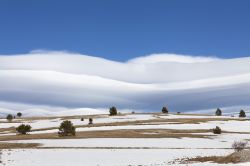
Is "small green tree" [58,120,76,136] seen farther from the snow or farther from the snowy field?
the snow

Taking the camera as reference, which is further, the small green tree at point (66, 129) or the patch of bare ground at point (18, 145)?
the small green tree at point (66, 129)

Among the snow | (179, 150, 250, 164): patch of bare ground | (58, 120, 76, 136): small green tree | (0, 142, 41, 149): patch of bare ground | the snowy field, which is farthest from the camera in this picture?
(58, 120, 76, 136): small green tree

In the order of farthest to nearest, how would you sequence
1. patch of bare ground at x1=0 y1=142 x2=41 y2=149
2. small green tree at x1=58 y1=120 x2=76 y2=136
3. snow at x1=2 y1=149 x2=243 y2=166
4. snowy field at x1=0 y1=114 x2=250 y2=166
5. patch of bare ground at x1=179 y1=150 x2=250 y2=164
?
small green tree at x1=58 y1=120 x2=76 y2=136
patch of bare ground at x1=0 y1=142 x2=41 y2=149
snowy field at x1=0 y1=114 x2=250 y2=166
snow at x1=2 y1=149 x2=243 y2=166
patch of bare ground at x1=179 y1=150 x2=250 y2=164

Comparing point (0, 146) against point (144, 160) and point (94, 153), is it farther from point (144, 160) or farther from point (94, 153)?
point (144, 160)

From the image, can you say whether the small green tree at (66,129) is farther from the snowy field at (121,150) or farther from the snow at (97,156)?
the snow at (97,156)

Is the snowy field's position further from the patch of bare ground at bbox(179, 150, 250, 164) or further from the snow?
the patch of bare ground at bbox(179, 150, 250, 164)

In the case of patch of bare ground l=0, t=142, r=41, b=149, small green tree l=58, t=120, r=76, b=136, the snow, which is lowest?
the snow

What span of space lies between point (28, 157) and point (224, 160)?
76.1 ft

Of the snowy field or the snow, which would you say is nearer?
the snow

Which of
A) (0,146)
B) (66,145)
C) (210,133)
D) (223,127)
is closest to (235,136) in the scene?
(210,133)


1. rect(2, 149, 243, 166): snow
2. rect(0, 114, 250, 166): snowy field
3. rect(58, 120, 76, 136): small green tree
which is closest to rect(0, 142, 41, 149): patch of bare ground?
rect(0, 114, 250, 166): snowy field

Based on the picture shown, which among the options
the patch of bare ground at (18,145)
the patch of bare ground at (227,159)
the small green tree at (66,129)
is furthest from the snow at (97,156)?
the small green tree at (66,129)

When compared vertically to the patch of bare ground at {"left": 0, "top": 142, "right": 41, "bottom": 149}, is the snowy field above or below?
below

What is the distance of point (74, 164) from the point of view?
5284cm
